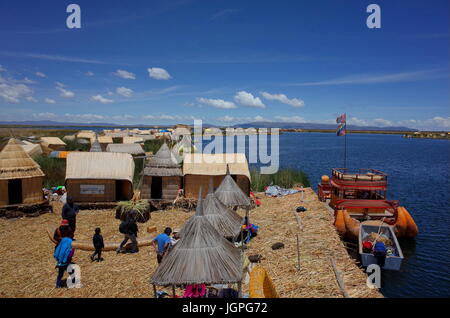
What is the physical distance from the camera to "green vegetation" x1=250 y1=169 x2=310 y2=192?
2946 centimetres

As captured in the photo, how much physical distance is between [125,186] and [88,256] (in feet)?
27.8

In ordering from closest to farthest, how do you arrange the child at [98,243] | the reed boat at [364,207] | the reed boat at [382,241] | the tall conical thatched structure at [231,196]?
the child at [98,243]
the reed boat at [382,241]
the tall conical thatched structure at [231,196]
the reed boat at [364,207]

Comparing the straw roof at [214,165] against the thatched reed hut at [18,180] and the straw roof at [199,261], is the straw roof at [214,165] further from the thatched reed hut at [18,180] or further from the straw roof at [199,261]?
the straw roof at [199,261]

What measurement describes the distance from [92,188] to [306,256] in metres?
14.2

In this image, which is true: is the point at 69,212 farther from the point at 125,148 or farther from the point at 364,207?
the point at 125,148

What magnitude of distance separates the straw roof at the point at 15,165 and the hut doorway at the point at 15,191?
0.46 metres

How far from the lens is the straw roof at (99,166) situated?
20031 millimetres

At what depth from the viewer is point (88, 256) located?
41.6 ft

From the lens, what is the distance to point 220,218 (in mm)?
11672

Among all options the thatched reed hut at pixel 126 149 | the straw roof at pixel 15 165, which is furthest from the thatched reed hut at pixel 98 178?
the thatched reed hut at pixel 126 149

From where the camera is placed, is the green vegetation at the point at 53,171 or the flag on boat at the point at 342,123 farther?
the green vegetation at the point at 53,171

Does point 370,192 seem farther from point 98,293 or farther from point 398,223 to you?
point 98,293

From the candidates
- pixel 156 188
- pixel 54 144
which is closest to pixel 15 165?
pixel 156 188
